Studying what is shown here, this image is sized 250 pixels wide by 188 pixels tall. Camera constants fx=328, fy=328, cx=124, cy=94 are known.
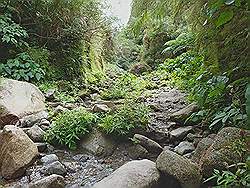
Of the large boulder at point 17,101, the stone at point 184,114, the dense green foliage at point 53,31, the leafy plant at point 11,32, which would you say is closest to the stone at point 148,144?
the stone at point 184,114

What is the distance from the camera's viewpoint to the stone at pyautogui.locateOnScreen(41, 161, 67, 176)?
2699mm

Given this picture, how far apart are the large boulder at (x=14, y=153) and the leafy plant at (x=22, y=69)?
1.77 m

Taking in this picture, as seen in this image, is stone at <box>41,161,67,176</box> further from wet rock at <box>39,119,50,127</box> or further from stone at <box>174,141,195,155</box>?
stone at <box>174,141,195,155</box>

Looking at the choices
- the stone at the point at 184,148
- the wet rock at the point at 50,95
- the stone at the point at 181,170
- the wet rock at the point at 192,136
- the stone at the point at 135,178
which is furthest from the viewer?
the wet rock at the point at 50,95

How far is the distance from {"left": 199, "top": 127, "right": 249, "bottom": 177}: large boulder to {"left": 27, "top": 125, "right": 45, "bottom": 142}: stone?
1.69 metres

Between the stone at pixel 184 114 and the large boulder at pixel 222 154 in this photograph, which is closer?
the large boulder at pixel 222 154

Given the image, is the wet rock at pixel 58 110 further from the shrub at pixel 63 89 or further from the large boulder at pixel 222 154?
the large boulder at pixel 222 154

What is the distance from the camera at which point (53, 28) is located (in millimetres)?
5312

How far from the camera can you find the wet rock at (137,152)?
10.0 ft

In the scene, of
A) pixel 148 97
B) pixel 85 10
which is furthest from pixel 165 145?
pixel 85 10

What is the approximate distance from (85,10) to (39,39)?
41.7 inches

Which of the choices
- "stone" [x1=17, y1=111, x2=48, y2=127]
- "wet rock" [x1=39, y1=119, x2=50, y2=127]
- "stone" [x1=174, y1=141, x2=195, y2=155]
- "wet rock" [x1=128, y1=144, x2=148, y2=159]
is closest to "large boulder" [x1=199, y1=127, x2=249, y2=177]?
"stone" [x1=174, y1=141, x2=195, y2=155]

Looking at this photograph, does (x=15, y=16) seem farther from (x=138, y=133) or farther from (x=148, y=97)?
(x=138, y=133)

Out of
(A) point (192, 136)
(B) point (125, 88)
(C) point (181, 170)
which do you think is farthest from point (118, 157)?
(B) point (125, 88)
